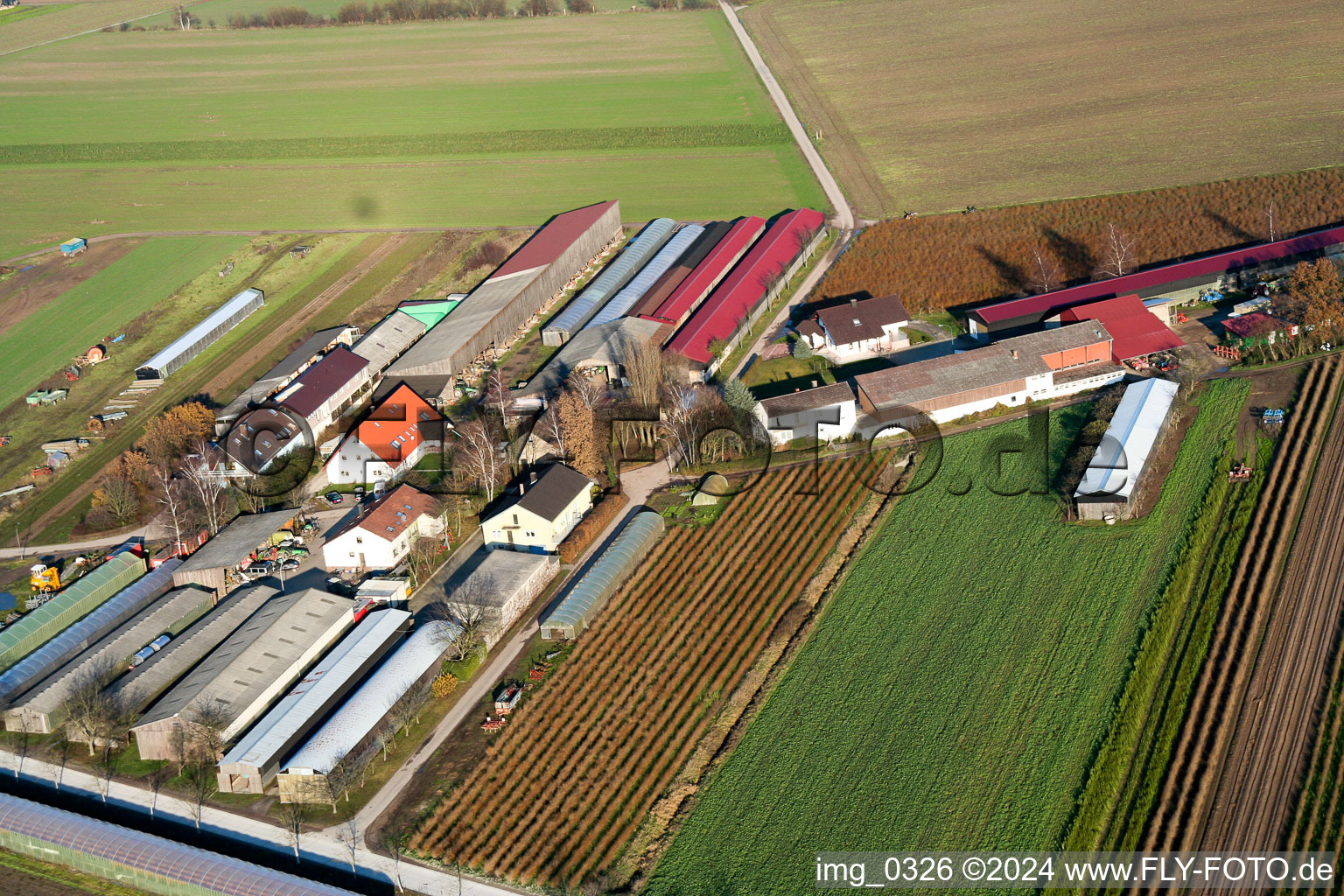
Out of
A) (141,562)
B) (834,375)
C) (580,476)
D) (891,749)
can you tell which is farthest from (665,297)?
(891,749)

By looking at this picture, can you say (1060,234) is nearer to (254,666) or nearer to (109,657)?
(254,666)

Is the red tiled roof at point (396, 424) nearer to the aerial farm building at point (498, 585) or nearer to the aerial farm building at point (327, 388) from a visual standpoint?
the aerial farm building at point (327, 388)

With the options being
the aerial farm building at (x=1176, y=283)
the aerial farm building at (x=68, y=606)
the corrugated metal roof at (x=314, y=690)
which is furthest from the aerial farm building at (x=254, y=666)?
the aerial farm building at (x=1176, y=283)

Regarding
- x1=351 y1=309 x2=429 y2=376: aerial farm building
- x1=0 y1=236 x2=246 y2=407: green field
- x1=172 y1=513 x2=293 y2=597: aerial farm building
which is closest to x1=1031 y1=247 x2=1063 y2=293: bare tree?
x1=351 y1=309 x2=429 y2=376: aerial farm building

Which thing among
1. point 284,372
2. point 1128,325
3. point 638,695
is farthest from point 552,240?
point 638,695

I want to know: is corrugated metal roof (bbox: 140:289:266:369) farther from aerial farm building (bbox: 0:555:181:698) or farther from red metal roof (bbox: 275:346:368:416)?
aerial farm building (bbox: 0:555:181:698)

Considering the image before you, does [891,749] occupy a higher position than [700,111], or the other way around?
[700,111]

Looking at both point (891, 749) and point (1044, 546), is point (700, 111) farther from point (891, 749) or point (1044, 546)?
point (891, 749)
